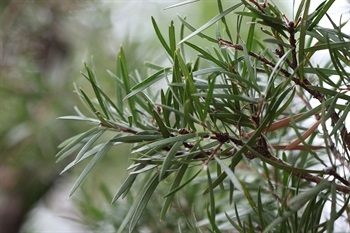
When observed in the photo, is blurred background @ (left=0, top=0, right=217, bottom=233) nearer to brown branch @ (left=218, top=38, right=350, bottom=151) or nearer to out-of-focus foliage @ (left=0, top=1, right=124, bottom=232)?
out-of-focus foliage @ (left=0, top=1, right=124, bottom=232)

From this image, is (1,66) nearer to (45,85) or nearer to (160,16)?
(45,85)

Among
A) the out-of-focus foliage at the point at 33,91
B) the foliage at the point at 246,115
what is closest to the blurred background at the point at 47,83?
the out-of-focus foliage at the point at 33,91

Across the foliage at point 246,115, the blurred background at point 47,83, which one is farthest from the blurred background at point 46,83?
the foliage at point 246,115

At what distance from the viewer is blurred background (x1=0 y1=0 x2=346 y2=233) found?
2.48 feet

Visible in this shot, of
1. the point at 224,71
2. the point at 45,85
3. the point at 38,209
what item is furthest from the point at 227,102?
the point at 38,209

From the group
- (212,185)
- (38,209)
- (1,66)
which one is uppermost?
(1,66)

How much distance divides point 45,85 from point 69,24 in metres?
0.13

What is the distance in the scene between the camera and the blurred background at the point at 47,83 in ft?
2.48

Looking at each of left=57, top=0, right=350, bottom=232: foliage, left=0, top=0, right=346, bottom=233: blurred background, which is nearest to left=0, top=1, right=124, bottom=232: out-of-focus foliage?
left=0, top=0, right=346, bottom=233: blurred background

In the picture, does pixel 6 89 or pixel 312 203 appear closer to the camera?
pixel 312 203

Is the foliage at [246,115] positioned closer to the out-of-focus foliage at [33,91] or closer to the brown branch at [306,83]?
the brown branch at [306,83]

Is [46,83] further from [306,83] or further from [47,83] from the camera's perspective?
[306,83]

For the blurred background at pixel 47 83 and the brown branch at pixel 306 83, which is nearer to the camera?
the brown branch at pixel 306 83

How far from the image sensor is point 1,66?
790mm
